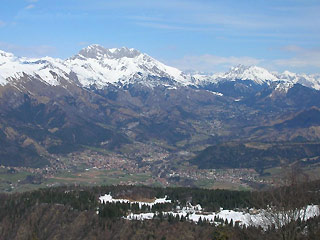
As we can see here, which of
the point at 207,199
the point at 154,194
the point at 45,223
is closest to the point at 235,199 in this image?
the point at 207,199

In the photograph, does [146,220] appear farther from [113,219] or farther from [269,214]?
[269,214]

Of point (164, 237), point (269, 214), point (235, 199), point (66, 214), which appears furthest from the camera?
point (235, 199)

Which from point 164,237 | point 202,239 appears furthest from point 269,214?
point 164,237

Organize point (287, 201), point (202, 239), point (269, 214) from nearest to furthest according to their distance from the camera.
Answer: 1. point (287, 201)
2. point (269, 214)
3. point (202, 239)

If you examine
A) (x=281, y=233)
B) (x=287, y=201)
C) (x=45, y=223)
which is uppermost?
(x=287, y=201)

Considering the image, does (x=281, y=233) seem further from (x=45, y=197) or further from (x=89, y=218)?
(x=45, y=197)

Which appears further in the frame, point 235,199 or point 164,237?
point 235,199

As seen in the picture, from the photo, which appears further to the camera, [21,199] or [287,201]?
[21,199]

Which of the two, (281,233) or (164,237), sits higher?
(281,233)

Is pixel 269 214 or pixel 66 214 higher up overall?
pixel 269 214
